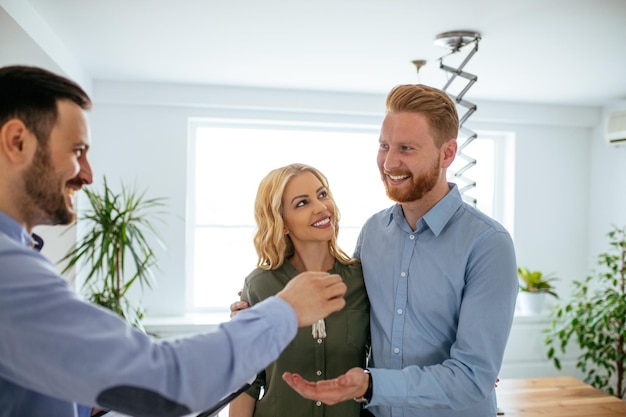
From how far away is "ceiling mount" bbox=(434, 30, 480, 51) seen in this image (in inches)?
130

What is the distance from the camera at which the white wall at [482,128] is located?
493 centimetres

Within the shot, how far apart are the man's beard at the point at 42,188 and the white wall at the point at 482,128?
4.01 m

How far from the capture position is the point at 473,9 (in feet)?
9.59

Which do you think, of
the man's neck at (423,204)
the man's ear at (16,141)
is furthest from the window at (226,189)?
the man's ear at (16,141)

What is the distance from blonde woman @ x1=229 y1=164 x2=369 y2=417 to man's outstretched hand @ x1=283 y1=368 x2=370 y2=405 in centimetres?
37

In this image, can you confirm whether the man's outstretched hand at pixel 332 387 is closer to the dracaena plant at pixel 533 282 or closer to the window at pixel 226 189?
the window at pixel 226 189

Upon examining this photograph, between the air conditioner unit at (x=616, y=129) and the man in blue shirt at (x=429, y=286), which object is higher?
the air conditioner unit at (x=616, y=129)

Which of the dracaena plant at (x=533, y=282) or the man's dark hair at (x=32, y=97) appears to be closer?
the man's dark hair at (x=32, y=97)

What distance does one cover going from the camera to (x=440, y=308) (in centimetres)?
171

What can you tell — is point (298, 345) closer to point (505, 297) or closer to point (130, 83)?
point (505, 297)

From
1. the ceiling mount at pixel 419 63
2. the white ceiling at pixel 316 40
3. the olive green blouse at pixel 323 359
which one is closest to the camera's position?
the olive green blouse at pixel 323 359

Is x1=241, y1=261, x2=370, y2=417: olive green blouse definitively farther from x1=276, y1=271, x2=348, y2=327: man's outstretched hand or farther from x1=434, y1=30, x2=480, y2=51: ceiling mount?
x1=434, y1=30, x2=480, y2=51: ceiling mount

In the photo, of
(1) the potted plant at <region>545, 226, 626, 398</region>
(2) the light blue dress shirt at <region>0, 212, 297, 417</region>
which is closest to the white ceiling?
(1) the potted plant at <region>545, 226, 626, 398</region>

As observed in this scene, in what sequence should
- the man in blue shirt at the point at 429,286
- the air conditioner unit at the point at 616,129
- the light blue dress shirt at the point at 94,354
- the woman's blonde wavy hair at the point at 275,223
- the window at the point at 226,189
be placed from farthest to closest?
the window at the point at 226,189, the air conditioner unit at the point at 616,129, the woman's blonde wavy hair at the point at 275,223, the man in blue shirt at the point at 429,286, the light blue dress shirt at the point at 94,354
